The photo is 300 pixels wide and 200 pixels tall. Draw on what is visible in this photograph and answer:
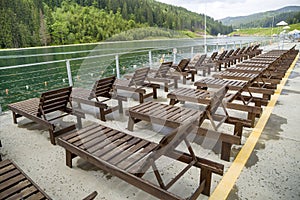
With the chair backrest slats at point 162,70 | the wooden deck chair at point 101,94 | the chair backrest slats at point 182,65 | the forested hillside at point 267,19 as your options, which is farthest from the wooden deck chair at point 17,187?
the forested hillside at point 267,19

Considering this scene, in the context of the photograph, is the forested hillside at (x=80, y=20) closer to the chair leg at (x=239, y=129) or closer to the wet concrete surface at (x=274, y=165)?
the wet concrete surface at (x=274, y=165)

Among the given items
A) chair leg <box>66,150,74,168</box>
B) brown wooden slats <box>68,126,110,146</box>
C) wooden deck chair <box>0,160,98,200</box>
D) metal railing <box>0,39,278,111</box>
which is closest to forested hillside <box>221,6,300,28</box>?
metal railing <box>0,39,278,111</box>

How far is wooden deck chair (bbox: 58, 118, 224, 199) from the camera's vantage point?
1954 millimetres

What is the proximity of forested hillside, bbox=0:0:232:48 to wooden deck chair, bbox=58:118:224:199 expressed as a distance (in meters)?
29.9

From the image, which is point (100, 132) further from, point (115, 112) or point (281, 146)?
point (281, 146)

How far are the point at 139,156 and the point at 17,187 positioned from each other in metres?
1.12

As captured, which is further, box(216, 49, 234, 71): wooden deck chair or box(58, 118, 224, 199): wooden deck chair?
box(216, 49, 234, 71): wooden deck chair

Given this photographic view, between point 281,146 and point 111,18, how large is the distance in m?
40.6

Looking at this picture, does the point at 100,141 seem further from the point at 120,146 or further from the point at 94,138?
the point at 120,146

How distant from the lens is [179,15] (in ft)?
119

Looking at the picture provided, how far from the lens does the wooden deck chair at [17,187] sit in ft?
5.83

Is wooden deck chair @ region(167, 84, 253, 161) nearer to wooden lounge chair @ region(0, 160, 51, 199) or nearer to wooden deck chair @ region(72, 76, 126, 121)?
wooden deck chair @ region(72, 76, 126, 121)

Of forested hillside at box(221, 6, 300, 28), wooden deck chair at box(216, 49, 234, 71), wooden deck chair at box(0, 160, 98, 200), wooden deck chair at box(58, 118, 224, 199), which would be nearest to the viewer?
wooden deck chair at box(0, 160, 98, 200)

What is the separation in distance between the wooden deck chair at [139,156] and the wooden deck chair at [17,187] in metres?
0.42
